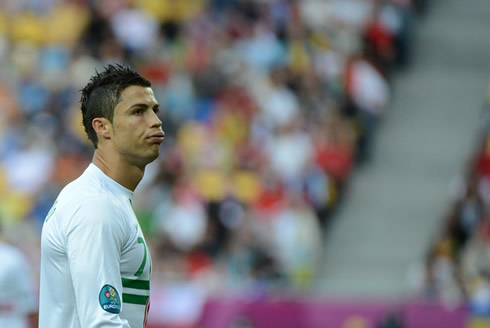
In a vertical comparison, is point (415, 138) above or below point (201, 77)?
below

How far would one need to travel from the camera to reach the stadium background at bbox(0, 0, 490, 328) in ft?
37.9

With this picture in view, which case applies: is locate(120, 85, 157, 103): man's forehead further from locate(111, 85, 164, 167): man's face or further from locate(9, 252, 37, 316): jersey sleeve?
locate(9, 252, 37, 316): jersey sleeve

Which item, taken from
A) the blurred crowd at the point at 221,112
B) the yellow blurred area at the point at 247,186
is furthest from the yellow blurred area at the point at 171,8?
the yellow blurred area at the point at 247,186

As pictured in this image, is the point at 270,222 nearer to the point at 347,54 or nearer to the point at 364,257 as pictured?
the point at 364,257

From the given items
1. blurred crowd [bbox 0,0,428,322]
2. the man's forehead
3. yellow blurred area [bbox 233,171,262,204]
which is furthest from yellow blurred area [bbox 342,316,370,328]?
the man's forehead

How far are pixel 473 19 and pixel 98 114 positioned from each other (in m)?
14.7

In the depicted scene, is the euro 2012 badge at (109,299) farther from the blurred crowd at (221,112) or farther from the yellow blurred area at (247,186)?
the yellow blurred area at (247,186)

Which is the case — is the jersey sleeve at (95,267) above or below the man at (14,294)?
above

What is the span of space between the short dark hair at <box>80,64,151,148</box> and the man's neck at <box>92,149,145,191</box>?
3.0 inches

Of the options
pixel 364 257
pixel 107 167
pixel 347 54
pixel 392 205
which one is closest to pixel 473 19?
pixel 347 54

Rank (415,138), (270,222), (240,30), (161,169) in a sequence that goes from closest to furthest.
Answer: (270,222) → (161,169) → (415,138) → (240,30)

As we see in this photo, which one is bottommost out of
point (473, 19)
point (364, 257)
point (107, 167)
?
point (364, 257)

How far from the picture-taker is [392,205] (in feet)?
47.7

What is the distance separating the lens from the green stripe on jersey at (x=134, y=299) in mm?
3821
